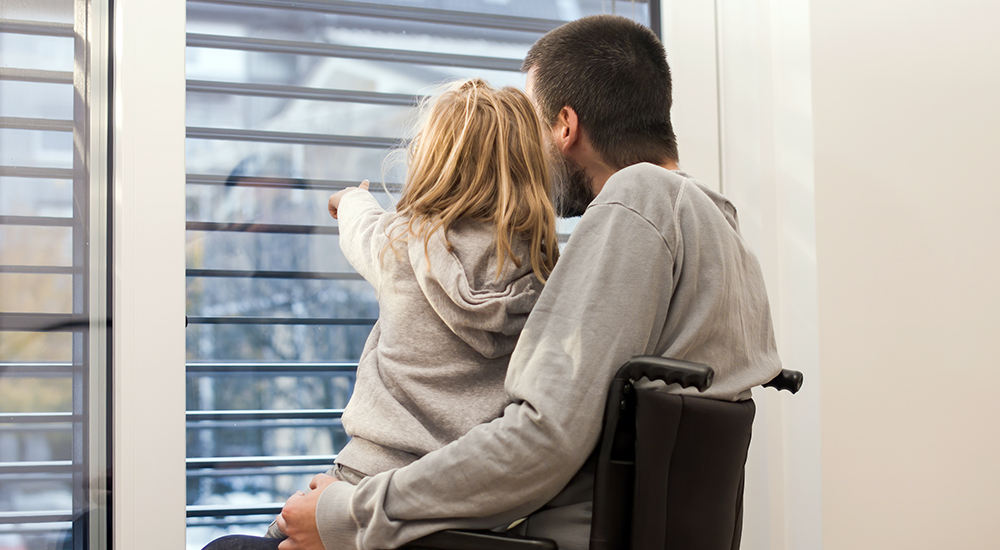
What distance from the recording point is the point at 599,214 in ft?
3.00

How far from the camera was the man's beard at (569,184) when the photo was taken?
125 cm

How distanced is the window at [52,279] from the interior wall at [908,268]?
4.65 ft

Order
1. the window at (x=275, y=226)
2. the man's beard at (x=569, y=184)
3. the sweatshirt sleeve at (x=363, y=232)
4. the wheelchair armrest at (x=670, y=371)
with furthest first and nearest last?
the window at (x=275, y=226) → the man's beard at (x=569, y=184) → the sweatshirt sleeve at (x=363, y=232) → the wheelchair armrest at (x=670, y=371)

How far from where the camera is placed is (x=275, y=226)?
139cm

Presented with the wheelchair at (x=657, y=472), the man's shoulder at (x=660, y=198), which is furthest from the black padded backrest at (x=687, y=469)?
the man's shoulder at (x=660, y=198)

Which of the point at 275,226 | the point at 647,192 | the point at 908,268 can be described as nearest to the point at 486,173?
the point at 647,192

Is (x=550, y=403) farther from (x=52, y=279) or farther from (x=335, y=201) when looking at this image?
(x=52, y=279)

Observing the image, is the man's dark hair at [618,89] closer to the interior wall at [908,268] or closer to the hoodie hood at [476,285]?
the hoodie hood at [476,285]

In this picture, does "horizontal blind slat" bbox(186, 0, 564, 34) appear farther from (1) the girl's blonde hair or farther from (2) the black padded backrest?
(2) the black padded backrest

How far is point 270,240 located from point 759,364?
0.94 metres

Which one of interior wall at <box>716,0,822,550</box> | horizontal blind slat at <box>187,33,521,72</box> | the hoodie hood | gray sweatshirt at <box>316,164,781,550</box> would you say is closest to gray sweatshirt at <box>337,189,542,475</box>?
the hoodie hood

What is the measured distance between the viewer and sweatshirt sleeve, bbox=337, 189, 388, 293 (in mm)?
1131

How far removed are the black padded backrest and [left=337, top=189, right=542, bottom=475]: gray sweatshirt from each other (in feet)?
0.93

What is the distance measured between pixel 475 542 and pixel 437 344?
297 millimetres
